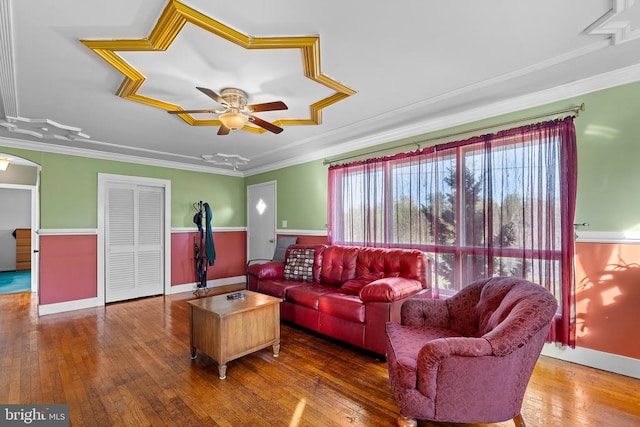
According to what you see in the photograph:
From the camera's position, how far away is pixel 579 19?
1.79 metres

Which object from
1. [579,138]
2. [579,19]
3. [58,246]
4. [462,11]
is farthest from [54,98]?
[579,138]

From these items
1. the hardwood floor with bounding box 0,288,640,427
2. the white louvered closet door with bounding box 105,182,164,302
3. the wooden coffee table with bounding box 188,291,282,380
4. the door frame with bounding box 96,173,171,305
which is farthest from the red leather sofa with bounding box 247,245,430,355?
the white louvered closet door with bounding box 105,182,164,302

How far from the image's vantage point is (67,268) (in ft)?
14.5

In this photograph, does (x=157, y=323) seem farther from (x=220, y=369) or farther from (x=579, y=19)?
(x=579, y=19)

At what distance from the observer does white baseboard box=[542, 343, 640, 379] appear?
2307 millimetres

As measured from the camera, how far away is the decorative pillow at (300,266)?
3.96m

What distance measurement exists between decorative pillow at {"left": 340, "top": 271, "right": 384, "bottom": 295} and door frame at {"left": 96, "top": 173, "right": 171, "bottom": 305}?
148 inches

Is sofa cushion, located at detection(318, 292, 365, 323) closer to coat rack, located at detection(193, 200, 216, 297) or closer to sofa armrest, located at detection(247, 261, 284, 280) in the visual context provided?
sofa armrest, located at detection(247, 261, 284, 280)

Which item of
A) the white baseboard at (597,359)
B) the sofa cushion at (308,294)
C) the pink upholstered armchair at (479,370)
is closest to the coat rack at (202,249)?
the sofa cushion at (308,294)

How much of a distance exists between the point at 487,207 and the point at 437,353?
75.9 inches

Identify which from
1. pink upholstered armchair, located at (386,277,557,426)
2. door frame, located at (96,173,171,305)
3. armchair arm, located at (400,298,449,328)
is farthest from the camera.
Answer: door frame, located at (96,173,171,305)

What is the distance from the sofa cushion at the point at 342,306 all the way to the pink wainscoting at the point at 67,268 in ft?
13.1

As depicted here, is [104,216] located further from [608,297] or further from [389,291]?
[608,297]

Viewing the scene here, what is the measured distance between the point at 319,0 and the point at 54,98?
114 inches
